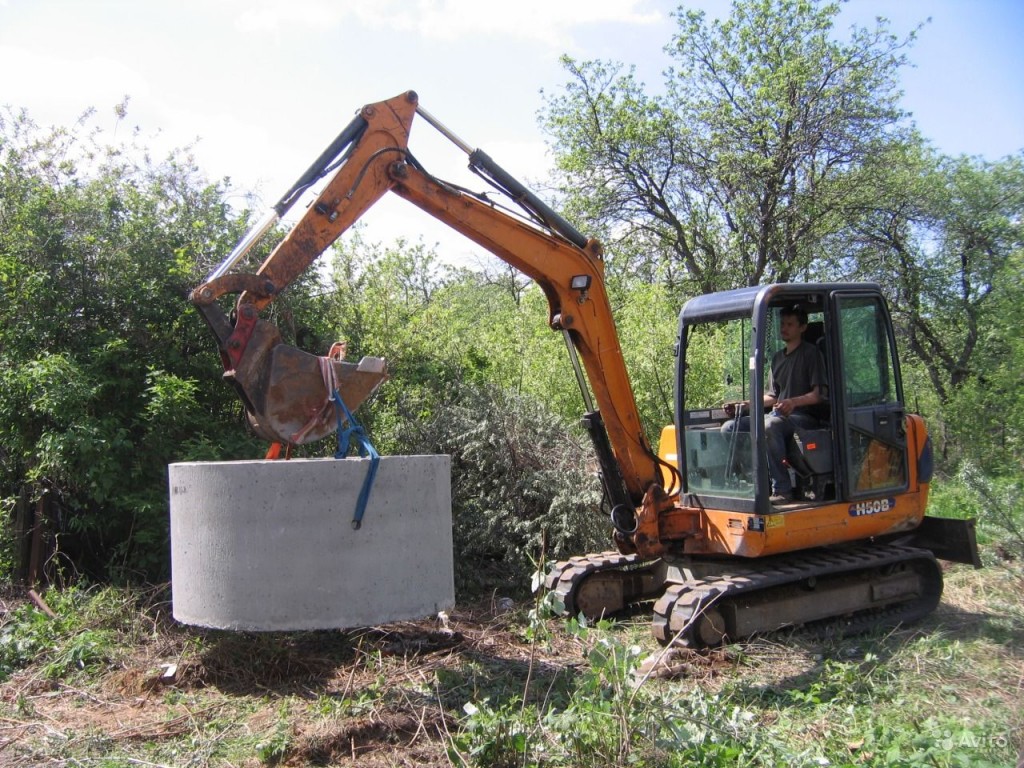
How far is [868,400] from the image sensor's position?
6.88 meters

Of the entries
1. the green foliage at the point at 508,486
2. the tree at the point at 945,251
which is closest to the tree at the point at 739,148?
the tree at the point at 945,251

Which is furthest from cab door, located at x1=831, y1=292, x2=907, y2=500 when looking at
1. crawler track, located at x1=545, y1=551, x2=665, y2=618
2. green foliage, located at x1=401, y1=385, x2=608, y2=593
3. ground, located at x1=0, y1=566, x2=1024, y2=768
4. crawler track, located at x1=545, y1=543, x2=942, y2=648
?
green foliage, located at x1=401, y1=385, x2=608, y2=593

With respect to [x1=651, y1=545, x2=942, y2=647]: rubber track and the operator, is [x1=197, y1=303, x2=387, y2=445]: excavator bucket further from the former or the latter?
the operator

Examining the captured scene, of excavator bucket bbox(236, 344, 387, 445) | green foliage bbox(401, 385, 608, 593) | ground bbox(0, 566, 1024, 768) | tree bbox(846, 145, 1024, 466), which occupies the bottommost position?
ground bbox(0, 566, 1024, 768)

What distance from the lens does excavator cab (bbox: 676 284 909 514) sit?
6452 mm

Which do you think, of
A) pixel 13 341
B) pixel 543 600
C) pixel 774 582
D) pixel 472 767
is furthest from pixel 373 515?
pixel 13 341

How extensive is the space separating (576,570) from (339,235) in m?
3.41

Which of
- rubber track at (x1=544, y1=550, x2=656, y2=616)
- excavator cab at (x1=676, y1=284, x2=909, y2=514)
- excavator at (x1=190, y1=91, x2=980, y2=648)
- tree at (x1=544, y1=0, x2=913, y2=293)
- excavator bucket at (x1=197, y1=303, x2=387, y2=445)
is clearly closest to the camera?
excavator bucket at (x1=197, y1=303, x2=387, y2=445)

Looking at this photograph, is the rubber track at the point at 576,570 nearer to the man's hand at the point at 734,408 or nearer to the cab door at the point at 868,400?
the man's hand at the point at 734,408

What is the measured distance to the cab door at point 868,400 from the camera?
6672 mm

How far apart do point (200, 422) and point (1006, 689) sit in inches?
259

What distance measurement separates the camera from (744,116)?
17.7 metres

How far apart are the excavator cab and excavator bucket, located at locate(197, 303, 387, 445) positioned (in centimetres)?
311

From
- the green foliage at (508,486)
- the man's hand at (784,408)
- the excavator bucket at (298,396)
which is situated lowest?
the green foliage at (508,486)
